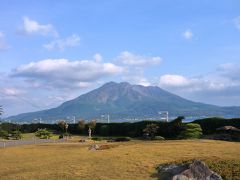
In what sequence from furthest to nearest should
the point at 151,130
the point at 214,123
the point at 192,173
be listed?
the point at 151,130
the point at 214,123
the point at 192,173

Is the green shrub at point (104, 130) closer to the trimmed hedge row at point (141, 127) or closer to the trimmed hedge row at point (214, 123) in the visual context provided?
the trimmed hedge row at point (141, 127)

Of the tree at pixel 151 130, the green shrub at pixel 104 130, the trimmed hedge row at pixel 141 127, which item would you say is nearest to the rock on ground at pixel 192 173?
the trimmed hedge row at pixel 141 127

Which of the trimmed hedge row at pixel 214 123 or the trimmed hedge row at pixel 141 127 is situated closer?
the trimmed hedge row at pixel 214 123

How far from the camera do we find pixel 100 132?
8944 cm

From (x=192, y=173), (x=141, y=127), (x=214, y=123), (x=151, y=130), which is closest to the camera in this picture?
(x=192, y=173)

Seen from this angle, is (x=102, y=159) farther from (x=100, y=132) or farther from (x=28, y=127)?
(x=28, y=127)

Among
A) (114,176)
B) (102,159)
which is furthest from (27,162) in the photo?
(114,176)

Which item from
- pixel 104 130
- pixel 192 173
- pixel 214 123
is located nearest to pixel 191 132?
pixel 214 123

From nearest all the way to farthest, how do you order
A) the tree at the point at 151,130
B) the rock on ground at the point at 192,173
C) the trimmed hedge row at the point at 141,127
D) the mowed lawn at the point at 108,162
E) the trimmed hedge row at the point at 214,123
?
the rock on ground at the point at 192,173, the mowed lawn at the point at 108,162, the trimmed hedge row at the point at 214,123, the trimmed hedge row at the point at 141,127, the tree at the point at 151,130

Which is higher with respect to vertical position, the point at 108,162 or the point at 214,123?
the point at 214,123

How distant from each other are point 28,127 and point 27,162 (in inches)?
3205

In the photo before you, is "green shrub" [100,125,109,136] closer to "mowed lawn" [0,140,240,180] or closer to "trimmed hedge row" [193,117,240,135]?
"trimmed hedge row" [193,117,240,135]

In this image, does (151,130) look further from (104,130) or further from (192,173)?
(192,173)

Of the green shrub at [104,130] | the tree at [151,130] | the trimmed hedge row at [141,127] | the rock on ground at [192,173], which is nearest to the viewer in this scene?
the rock on ground at [192,173]
